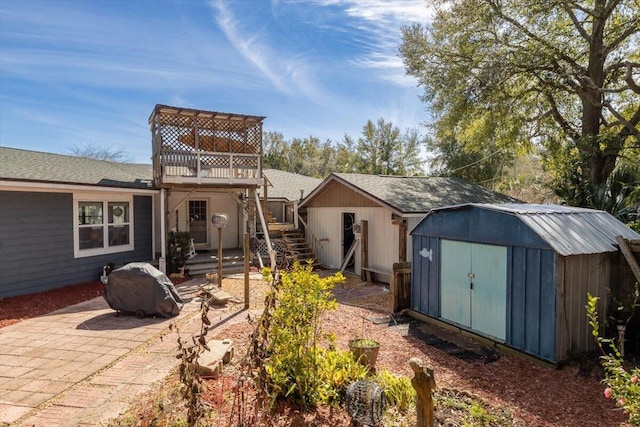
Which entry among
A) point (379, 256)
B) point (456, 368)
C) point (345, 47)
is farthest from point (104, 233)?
point (345, 47)

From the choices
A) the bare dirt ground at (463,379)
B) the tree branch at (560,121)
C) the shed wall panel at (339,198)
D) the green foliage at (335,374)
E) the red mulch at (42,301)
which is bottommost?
the bare dirt ground at (463,379)

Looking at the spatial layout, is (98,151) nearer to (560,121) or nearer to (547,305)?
(560,121)

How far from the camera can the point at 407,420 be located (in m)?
3.71

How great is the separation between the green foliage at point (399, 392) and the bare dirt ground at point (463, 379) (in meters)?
0.49

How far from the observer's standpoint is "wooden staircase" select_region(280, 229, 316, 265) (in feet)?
43.5

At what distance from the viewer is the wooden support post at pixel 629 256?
5230mm

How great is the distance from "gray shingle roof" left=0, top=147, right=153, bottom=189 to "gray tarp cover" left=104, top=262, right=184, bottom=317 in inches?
133

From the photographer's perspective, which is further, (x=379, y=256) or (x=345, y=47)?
(x=345, y=47)

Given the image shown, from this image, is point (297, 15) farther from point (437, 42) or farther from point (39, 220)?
point (39, 220)

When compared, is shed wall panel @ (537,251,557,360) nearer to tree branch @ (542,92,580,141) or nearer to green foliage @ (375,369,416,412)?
green foliage @ (375,369,416,412)

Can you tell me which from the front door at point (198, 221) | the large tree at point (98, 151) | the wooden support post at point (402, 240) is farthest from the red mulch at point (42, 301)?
the large tree at point (98, 151)

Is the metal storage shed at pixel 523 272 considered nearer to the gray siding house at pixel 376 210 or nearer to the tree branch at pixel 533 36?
the gray siding house at pixel 376 210

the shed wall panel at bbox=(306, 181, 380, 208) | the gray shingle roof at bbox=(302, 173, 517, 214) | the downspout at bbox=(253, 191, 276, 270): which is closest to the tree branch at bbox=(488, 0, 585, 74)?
the gray shingle roof at bbox=(302, 173, 517, 214)

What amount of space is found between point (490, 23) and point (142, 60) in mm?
13862
